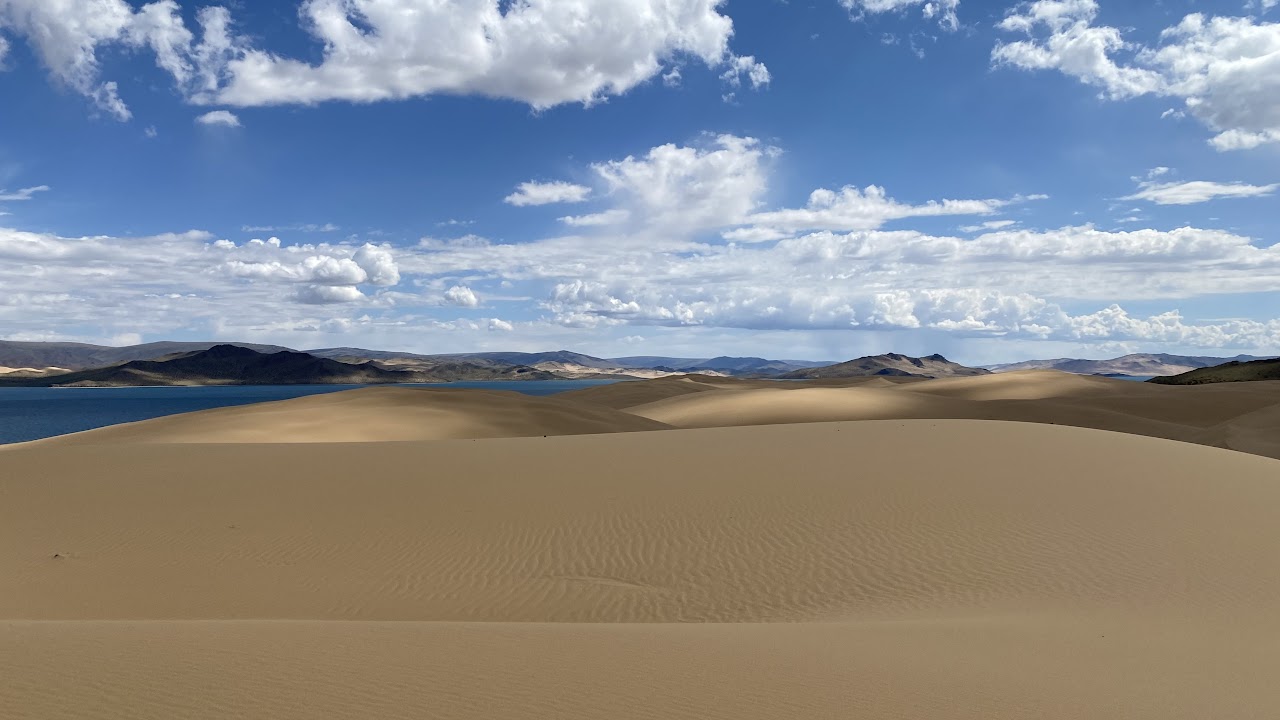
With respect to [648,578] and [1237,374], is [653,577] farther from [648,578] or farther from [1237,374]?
[1237,374]

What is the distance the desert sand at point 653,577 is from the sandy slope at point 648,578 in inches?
1.6

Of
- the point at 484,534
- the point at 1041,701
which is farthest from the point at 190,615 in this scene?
the point at 1041,701

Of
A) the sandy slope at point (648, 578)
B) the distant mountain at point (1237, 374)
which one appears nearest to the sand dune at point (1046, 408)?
the distant mountain at point (1237, 374)

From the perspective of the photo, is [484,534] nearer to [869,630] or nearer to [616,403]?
[869,630]

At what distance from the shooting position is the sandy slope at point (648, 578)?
4398 mm

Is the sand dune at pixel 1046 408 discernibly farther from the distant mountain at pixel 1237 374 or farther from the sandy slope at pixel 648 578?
the sandy slope at pixel 648 578

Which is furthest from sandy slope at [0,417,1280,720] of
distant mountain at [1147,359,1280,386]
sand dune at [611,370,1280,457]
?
distant mountain at [1147,359,1280,386]

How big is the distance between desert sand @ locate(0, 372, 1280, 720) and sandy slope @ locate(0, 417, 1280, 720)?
0.13ft

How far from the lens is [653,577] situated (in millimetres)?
9109

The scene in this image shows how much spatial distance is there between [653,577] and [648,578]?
62 mm

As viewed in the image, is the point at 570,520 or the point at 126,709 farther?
the point at 570,520

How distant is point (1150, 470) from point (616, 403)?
48355 mm

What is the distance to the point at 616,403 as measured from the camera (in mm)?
60500

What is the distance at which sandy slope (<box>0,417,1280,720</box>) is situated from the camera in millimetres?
4398
